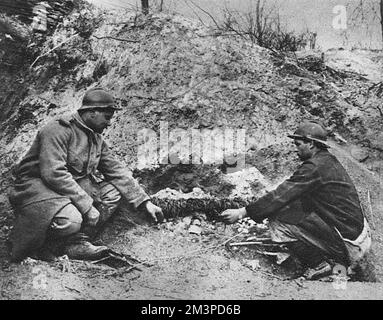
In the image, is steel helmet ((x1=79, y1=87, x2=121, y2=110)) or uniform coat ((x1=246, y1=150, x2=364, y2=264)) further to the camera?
steel helmet ((x1=79, y1=87, x2=121, y2=110))

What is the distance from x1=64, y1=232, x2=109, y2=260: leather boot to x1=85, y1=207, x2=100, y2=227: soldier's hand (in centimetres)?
14

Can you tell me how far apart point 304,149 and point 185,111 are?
1.64 meters

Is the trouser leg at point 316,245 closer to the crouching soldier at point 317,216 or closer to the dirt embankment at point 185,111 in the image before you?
the crouching soldier at point 317,216

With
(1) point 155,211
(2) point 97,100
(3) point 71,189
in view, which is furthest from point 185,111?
(3) point 71,189

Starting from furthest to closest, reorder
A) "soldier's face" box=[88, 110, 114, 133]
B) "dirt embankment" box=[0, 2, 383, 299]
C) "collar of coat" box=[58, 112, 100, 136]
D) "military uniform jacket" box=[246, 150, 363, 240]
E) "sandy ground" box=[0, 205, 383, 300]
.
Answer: "soldier's face" box=[88, 110, 114, 133] → "collar of coat" box=[58, 112, 100, 136] → "military uniform jacket" box=[246, 150, 363, 240] → "dirt embankment" box=[0, 2, 383, 299] → "sandy ground" box=[0, 205, 383, 300]

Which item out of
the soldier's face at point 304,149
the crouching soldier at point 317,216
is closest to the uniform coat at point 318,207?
the crouching soldier at point 317,216

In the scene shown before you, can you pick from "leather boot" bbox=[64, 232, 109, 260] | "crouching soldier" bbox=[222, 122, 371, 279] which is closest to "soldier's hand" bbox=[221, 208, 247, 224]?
"crouching soldier" bbox=[222, 122, 371, 279]

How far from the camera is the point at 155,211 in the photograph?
5.38 meters

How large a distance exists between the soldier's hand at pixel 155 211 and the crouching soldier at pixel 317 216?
2.45ft

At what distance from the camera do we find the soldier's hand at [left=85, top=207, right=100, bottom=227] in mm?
5082

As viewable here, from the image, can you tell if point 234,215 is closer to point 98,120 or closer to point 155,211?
point 155,211

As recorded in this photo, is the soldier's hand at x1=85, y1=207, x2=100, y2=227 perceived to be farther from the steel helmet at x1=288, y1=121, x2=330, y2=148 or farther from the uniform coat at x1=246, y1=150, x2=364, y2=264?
the steel helmet at x1=288, y1=121, x2=330, y2=148

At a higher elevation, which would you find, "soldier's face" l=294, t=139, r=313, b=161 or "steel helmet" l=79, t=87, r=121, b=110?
"steel helmet" l=79, t=87, r=121, b=110

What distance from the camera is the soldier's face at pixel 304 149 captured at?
537 cm
